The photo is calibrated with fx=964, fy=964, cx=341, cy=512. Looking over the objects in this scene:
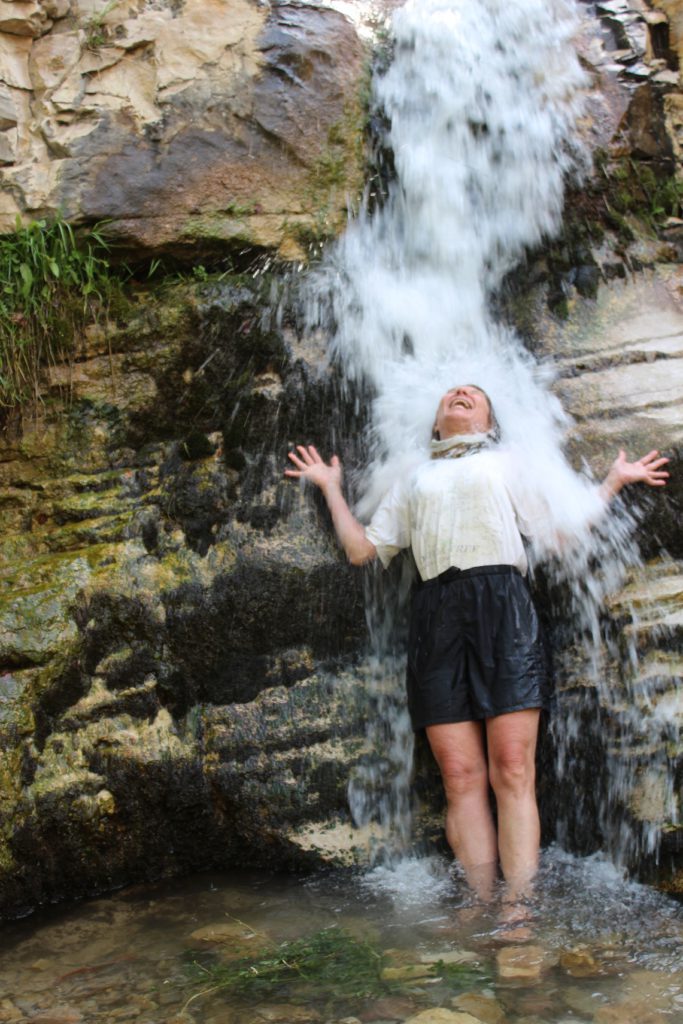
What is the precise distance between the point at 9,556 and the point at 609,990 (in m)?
3.19

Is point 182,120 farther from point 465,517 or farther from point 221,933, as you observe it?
point 221,933

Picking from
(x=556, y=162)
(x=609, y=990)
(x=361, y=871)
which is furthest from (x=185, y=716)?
(x=556, y=162)

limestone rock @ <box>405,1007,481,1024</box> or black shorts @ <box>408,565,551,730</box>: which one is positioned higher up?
black shorts @ <box>408,565,551,730</box>

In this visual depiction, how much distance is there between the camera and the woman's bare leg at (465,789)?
13.3 ft

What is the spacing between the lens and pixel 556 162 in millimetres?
5578

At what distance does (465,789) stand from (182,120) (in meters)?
3.82

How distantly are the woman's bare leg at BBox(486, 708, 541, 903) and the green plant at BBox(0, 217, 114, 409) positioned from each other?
2.82 m

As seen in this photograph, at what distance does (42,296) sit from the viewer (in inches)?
193

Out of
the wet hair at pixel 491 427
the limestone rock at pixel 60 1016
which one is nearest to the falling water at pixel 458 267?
the wet hair at pixel 491 427

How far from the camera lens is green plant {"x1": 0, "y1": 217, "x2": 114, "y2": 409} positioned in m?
4.85

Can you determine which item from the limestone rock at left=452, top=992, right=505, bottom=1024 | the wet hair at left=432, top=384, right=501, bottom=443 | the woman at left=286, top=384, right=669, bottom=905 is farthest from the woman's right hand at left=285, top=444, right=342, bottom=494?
the limestone rock at left=452, top=992, right=505, bottom=1024

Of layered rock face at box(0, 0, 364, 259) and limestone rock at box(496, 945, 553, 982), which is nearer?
limestone rock at box(496, 945, 553, 982)

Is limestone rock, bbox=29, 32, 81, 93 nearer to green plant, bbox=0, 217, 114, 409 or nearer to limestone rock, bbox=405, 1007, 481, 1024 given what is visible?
green plant, bbox=0, 217, 114, 409

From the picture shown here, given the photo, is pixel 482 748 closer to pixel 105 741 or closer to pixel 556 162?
pixel 105 741
